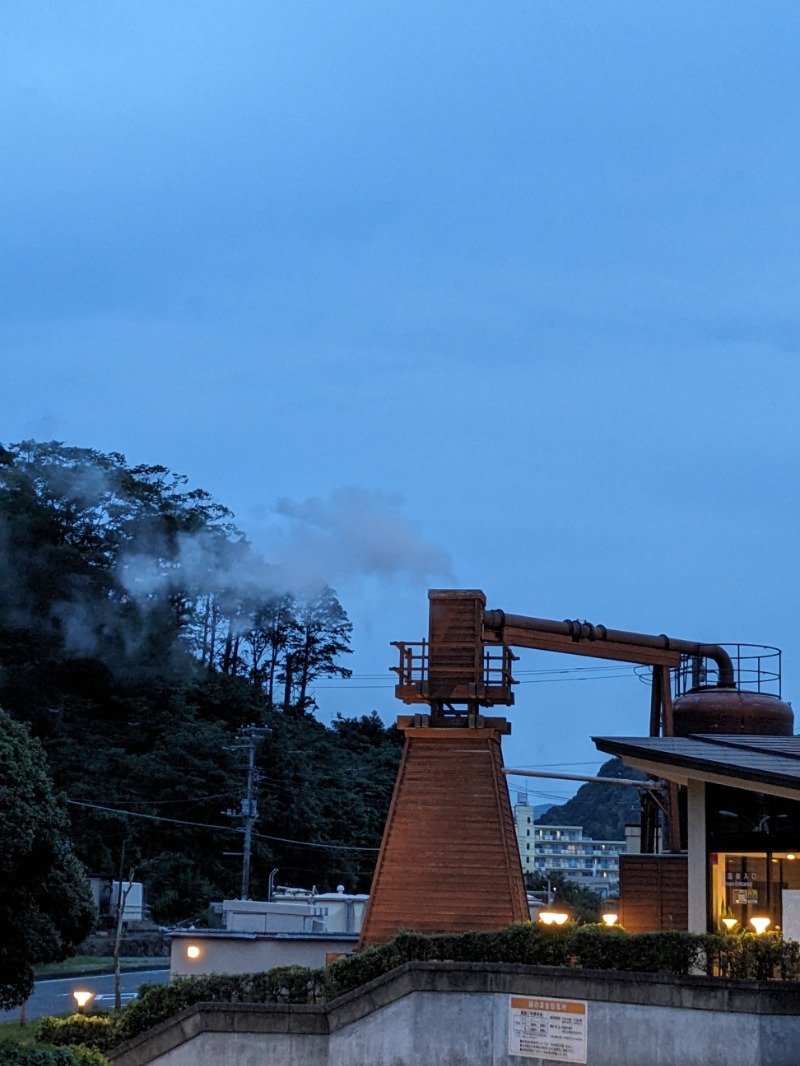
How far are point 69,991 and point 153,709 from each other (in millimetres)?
34119

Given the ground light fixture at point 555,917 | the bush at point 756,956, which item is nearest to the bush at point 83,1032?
the ground light fixture at point 555,917

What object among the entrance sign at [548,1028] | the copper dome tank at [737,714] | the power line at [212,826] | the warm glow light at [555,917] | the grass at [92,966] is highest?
the copper dome tank at [737,714]

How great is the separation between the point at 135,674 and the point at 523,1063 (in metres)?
58.2

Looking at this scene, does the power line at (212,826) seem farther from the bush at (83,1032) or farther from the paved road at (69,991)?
the bush at (83,1032)

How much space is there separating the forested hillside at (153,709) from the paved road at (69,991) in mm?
10029

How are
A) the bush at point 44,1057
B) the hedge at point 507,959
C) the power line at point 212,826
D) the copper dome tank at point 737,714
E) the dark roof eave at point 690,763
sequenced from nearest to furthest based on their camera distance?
the bush at point 44,1057, the hedge at point 507,959, the dark roof eave at point 690,763, the copper dome tank at point 737,714, the power line at point 212,826

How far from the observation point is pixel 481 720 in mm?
28828

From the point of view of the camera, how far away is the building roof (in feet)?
63.5

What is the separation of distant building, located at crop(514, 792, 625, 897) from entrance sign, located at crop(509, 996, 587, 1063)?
144 m

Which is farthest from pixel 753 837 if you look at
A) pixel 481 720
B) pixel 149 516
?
pixel 149 516

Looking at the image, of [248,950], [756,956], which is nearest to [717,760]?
[756,956]

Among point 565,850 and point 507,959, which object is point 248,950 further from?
point 565,850

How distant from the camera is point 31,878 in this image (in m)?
14.8

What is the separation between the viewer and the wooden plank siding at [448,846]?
27.3 meters
